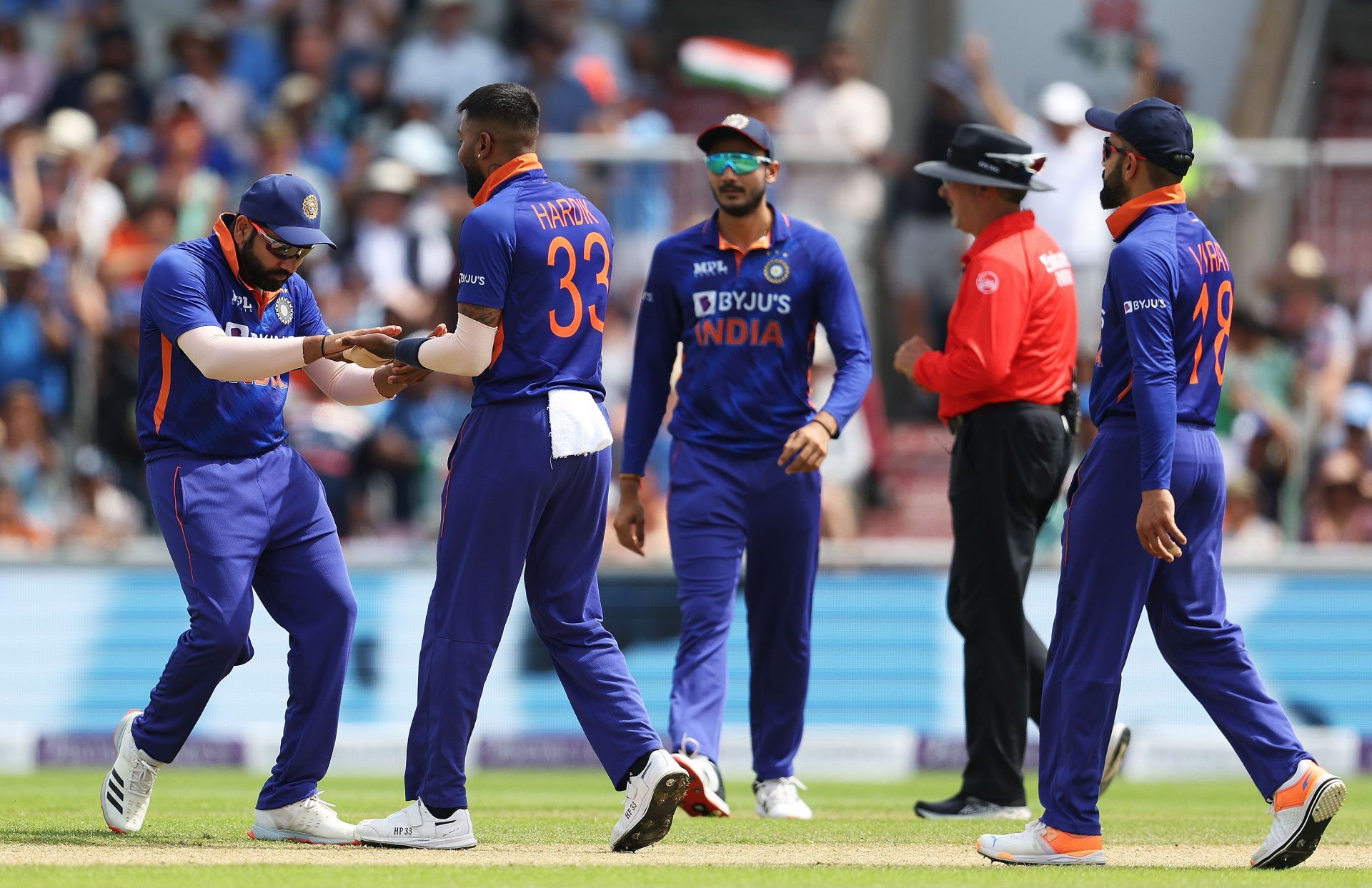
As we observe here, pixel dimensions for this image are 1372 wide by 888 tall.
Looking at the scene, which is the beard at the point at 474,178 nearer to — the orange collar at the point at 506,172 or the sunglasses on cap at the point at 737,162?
the orange collar at the point at 506,172

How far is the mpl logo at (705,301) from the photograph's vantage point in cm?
912

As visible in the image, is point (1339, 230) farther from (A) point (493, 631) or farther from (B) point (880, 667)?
(A) point (493, 631)

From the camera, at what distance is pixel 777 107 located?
16.5 m

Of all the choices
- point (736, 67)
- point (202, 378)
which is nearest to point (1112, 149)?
point (202, 378)

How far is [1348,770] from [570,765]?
4910 mm

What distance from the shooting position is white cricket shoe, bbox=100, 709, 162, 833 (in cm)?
774

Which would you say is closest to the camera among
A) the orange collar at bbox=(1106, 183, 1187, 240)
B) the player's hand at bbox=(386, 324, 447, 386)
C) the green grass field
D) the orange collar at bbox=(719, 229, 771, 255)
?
the green grass field

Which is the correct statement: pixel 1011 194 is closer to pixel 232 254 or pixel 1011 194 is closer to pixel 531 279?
pixel 531 279

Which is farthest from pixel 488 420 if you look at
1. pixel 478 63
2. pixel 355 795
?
pixel 478 63

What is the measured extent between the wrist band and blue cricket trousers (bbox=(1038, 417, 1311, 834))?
2.35m

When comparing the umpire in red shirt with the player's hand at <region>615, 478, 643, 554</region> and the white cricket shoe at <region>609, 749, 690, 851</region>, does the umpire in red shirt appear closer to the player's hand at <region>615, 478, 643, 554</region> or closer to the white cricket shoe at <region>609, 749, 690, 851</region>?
the player's hand at <region>615, 478, 643, 554</region>

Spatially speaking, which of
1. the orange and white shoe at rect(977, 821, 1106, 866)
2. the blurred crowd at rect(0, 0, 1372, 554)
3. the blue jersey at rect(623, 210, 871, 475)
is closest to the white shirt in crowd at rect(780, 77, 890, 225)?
the blurred crowd at rect(0, 0, 1372, 554)

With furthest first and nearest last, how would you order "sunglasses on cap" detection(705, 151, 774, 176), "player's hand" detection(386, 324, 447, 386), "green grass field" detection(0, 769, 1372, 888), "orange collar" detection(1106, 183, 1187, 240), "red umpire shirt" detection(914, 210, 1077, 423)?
"sunglasses on cap" detection(705, 151, 774, 176) < "red umpire shirt" detection(914, 210, 1077, 423) < "player's hand" detection(386, 324, 447, 386) < "orange collar" detection(1106, 183, 1187, 240) < "green grass field" detection(0, 769, 1372, 888)

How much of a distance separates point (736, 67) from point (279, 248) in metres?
9.75
